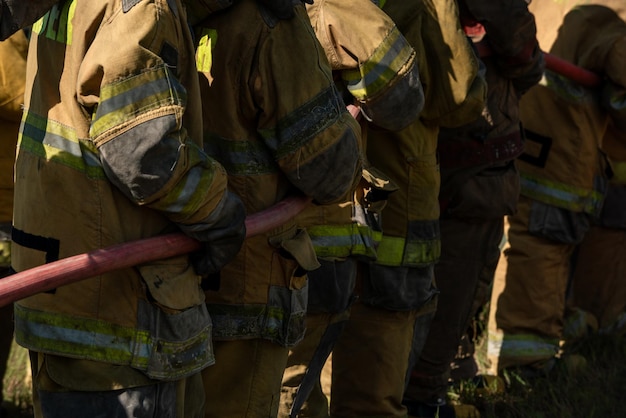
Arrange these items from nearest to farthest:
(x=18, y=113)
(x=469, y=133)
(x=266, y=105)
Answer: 1. (x=266, y=105)
2. (x=18, y=113)
3. (x=469, y=133)

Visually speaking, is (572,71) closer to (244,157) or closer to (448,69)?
(448,69)

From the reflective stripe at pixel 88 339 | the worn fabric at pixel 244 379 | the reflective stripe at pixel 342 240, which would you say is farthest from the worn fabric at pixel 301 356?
the reflective stripe at pixel 88 339

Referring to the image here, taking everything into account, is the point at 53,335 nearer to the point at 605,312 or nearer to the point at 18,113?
the point at 18,113

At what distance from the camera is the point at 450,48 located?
13.6ft

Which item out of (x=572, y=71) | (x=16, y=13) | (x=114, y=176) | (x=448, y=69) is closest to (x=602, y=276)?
(x=572, y=71)

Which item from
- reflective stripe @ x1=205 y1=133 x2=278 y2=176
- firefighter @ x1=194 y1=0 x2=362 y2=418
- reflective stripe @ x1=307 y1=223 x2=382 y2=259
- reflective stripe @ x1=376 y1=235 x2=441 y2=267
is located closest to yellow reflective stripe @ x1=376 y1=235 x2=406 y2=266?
reflective stripe @ x1=376 y1=235 x2=441 y2=267

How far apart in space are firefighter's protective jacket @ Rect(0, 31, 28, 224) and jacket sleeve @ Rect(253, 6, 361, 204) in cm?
120

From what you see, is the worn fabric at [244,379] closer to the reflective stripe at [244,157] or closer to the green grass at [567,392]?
the reflective stripe at [244,157]

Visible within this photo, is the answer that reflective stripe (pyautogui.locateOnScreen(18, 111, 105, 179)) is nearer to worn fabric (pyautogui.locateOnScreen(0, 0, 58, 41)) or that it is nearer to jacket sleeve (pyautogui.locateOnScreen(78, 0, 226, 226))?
jacket sleeve (pyautogui.locateOnScreen(78, 0, 226, 226))

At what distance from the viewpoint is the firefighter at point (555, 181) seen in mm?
5543

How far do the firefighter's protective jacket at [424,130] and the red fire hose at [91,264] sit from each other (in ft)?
4.72

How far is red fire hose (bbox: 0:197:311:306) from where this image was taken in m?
2.59

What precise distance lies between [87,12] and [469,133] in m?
2.33

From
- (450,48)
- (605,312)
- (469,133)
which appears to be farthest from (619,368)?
(450,48)
